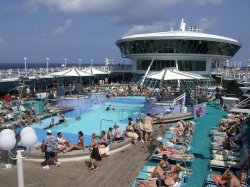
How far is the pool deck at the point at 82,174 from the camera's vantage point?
826 cm

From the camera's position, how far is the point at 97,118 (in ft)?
64.7

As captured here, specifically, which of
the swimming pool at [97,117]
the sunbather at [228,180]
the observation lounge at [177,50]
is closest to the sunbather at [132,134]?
the swimming pool at [97,117]

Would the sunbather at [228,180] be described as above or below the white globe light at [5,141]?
below

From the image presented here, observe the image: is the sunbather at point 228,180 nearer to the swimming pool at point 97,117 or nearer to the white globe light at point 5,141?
the white globe light at point 5,141

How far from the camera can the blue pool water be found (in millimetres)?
16703

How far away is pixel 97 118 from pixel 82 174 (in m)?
10.8

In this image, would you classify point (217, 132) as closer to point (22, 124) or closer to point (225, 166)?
point (225, 166)

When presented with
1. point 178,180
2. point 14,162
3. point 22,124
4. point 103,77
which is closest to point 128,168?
point 178,180

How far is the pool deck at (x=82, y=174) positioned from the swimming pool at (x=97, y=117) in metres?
4.68

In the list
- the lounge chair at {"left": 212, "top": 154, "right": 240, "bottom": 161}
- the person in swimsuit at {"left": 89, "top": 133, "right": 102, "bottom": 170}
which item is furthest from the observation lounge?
the person in swimsuit at {"left": 89, "top": 133, "right": 102, "bottom": 170}

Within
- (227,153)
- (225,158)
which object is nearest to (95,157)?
(225,158)

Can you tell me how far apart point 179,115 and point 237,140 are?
20.6 ft

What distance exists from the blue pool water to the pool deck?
468 cm

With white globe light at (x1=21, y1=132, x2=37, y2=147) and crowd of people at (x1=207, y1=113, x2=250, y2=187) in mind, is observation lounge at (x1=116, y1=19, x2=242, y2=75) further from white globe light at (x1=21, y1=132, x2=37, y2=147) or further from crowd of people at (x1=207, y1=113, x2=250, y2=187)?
white globe light at (x1=21, y1=132, x2=37, y2=147)
